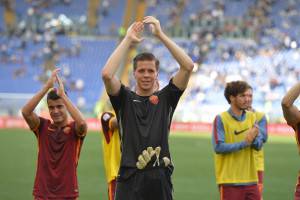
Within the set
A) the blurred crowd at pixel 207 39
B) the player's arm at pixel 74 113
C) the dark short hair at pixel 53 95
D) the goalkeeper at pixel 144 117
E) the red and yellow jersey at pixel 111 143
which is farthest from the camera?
the blurred crowd at pixel 207 39

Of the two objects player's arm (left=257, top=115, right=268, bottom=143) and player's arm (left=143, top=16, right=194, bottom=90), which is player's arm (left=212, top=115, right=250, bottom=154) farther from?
player's arm (left=143, top=16, right=194, bottom=90)

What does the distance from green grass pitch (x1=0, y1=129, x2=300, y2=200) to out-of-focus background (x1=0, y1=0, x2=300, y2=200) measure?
485 cm

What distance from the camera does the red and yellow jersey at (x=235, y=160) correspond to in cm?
754

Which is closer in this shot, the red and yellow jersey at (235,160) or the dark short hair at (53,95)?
the dark short hair at (53,95)

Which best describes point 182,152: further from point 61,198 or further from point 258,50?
point 258,50

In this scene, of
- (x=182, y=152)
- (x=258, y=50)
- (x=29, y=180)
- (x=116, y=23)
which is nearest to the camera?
(x=29, y=180)

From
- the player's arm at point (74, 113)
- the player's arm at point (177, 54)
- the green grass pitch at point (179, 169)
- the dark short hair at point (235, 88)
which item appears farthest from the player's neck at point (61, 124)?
the green grass pitch at point (179, 169)

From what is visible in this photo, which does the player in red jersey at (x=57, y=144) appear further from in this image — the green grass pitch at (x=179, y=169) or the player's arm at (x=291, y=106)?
the green grass pitch at (x=179, y=169)

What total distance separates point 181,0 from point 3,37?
11.7 metres

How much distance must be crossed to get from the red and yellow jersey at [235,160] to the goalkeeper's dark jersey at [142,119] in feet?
7.10

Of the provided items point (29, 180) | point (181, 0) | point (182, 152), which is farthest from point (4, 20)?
point (29, 180)

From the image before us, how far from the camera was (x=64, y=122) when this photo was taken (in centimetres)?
698

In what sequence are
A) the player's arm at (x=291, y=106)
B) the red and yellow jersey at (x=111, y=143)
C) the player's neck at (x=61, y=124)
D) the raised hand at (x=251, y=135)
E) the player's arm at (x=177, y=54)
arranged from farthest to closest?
the red and yellow jersey at (x=111, y=143) → the raised hand at (x=251, y=135) → the player's neck at (x=61, y=124) → the player's arm at (x=291, y=106) → the player's arm at (x=177, y=54)

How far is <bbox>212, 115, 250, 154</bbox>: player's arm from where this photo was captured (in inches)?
292
